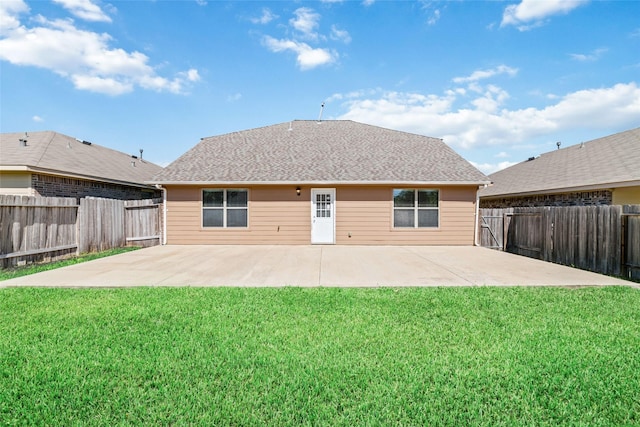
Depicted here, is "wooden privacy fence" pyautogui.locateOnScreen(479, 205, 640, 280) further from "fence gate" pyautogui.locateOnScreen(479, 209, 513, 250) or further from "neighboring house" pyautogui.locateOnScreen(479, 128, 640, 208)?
"neighboring house" pyautogui.locateOnScreen(479, 128, 640, 208)

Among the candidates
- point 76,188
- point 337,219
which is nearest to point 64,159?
point 76,188

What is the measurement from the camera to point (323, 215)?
516 inches

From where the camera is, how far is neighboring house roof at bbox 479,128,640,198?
1152 centimetres

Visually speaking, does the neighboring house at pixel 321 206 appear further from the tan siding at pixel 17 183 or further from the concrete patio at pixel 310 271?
the tan siding at pixel 17 183

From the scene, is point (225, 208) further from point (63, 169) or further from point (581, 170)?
point (581, 170)

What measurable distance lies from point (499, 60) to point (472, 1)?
2715 mm

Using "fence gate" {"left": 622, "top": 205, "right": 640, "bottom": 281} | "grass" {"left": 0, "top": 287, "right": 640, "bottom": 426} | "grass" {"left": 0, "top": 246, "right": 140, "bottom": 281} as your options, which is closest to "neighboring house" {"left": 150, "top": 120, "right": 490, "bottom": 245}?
"grass" {"left": 0, "top": 246, "right": 140, "bottom": 281}

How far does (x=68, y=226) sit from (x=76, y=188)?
402 cm

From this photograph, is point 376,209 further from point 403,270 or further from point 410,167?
point 403,270

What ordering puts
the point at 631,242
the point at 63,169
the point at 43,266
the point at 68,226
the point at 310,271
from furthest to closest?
the point at 63,169
the point at 68,226
the point at 43,266
the point at 310,271
the point at 631,242

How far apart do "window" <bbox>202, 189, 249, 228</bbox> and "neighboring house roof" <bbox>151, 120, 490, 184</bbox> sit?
649mm

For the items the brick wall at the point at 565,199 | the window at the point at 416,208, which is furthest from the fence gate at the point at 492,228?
the brick wall at the point at 565,199

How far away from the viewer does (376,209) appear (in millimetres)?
→ 12961

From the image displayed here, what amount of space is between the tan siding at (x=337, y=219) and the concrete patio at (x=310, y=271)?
2.48m
